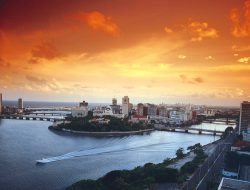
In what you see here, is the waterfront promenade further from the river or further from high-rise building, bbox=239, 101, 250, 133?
high-rise building, bbox=239, 101, 250, 133

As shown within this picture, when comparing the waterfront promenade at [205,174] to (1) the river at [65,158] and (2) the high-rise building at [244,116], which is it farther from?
(2) the high-rise building at [244,116]

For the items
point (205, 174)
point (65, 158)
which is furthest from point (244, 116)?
point (65, 158)

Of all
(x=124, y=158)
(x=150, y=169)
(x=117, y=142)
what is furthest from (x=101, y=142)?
(x=150, y=169)

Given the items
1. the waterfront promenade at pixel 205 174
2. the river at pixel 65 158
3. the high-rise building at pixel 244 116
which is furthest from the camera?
the high-rise building at pixel 244 116

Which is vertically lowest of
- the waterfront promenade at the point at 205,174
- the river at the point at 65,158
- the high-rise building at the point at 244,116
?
the river at the point at 65,158

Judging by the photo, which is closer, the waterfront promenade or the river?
the waterfront promenade

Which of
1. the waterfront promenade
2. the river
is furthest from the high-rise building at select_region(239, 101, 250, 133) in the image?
the waterfront promenade

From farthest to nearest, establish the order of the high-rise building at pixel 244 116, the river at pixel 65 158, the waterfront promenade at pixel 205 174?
the high-rise building at pixel 244 116
the river at pixel 65 158
the waterfront promenade at pixel 205 174

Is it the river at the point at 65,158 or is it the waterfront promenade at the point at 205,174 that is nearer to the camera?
the waterfront promenade at the point at 205,174

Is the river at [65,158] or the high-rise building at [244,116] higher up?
the high-rise building at [244,116]

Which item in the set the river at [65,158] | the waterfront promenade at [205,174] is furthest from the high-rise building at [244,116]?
the waterfront promenade at [205,174]

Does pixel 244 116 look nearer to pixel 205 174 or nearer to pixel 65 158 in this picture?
pixel 205 174

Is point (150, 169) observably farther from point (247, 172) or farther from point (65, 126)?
point (65, 126)
